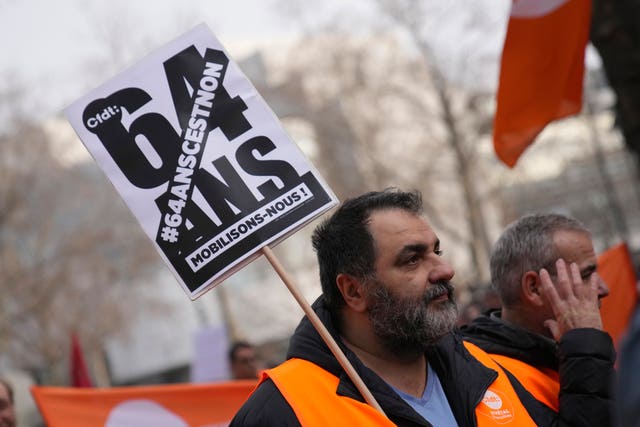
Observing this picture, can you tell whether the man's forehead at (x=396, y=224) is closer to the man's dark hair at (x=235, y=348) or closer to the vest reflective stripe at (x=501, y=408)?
the vest reflective stripe at (x=501, y=408)

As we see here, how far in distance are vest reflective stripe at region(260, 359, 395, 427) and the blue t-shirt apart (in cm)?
22

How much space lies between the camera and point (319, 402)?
3.21 metres

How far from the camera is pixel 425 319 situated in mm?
3391

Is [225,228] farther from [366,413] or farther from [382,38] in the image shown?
[382,38]

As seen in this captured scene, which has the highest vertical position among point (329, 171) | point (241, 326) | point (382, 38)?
point (382, 38)

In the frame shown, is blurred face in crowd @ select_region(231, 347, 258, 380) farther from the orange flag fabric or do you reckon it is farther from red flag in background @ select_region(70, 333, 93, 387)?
the orange flag fabric

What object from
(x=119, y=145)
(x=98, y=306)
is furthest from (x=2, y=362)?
(x=119, y=145)

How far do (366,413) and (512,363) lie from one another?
2.93ft

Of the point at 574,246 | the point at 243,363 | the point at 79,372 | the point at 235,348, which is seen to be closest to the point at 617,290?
the point at 574,246

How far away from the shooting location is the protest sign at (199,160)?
360cm

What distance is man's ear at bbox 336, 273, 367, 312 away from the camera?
3.49 m

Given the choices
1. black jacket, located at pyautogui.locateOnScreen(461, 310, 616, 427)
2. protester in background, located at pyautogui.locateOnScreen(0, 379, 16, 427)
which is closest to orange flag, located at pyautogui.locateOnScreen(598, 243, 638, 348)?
black jacket, located at pyautogui.locateOnScreen(461, 310, 616, 427)

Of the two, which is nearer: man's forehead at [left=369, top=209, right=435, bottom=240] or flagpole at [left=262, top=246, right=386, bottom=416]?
flagpole at [left=262, top=246, right=386, bottom=416]

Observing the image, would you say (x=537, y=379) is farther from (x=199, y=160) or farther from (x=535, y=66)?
(x=535, y=66)
